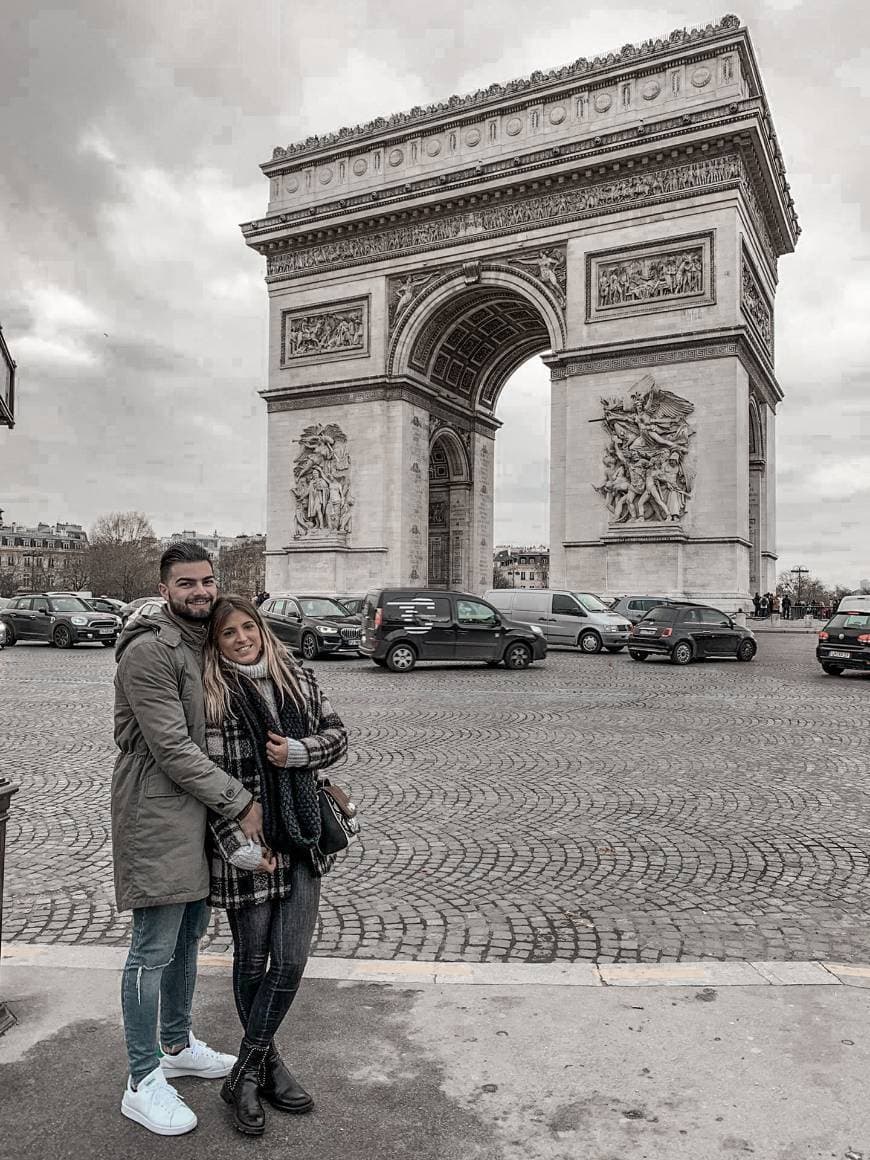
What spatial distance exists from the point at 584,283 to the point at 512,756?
23098 millimetres

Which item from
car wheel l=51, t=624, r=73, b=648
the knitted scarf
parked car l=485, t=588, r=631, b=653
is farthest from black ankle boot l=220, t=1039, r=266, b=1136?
car wheel l=51, t=624, r=73, b=648

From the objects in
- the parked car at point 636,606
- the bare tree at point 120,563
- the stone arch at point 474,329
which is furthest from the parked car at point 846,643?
the bare tree at point 120,563

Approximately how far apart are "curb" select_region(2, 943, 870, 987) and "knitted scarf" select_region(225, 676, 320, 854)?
1047 mm

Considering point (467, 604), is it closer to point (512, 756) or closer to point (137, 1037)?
point (512, 756)

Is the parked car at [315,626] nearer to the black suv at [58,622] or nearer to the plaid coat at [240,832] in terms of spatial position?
the black suv at [58,622]

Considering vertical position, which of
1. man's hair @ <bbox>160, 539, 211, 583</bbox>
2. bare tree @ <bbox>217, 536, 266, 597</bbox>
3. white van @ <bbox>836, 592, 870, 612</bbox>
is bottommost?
white van @ <bbox>836, 592, 870, 612</bbox>

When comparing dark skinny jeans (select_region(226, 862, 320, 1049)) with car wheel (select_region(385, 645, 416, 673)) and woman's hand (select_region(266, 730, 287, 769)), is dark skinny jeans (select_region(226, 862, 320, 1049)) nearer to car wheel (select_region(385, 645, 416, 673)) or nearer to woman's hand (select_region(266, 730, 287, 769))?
woman's hand (select_region(266, 730, 287, 769))

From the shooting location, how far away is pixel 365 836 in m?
5.50

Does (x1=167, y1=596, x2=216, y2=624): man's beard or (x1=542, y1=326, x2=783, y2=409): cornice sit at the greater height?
(x1=542, y1=326, x2=783, y2=409): cornice

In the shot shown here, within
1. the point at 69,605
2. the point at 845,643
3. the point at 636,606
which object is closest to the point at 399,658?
the point at 845,643

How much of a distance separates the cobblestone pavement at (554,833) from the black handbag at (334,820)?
124 centimetres

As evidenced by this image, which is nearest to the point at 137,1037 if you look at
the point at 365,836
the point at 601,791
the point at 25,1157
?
the point at 25,1157

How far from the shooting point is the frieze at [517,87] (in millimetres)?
26562

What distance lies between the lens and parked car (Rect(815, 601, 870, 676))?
1620cm
